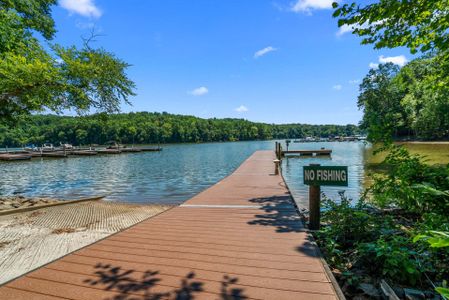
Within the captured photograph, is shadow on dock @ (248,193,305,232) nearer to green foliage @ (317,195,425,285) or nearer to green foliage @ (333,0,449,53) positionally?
green foliage @ (317,195,425,285)

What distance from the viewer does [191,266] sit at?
10.0ft

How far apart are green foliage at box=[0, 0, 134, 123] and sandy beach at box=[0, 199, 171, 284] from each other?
343 centimetres

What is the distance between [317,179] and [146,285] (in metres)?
2.91

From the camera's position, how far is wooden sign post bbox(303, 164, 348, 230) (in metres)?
4.02

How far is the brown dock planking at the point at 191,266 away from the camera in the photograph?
2539 mm

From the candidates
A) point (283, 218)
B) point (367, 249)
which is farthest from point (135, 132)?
point (367, 249)

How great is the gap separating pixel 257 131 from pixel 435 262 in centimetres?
13071

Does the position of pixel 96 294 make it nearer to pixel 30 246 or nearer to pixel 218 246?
pixel 218 246

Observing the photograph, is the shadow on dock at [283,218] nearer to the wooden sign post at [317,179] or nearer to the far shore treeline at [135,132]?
the wooden sign post at [317,179]

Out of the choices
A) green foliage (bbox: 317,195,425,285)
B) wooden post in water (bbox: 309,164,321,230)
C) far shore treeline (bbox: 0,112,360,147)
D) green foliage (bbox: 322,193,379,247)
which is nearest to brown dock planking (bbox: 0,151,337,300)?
wooden post in water (bbox: 309,164,321,230)

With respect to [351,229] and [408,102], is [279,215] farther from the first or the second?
[408,102]

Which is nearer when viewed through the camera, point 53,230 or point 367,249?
point 367,249

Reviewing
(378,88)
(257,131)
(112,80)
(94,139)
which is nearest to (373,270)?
(112,80)

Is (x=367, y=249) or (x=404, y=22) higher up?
(x=404, y=22)
